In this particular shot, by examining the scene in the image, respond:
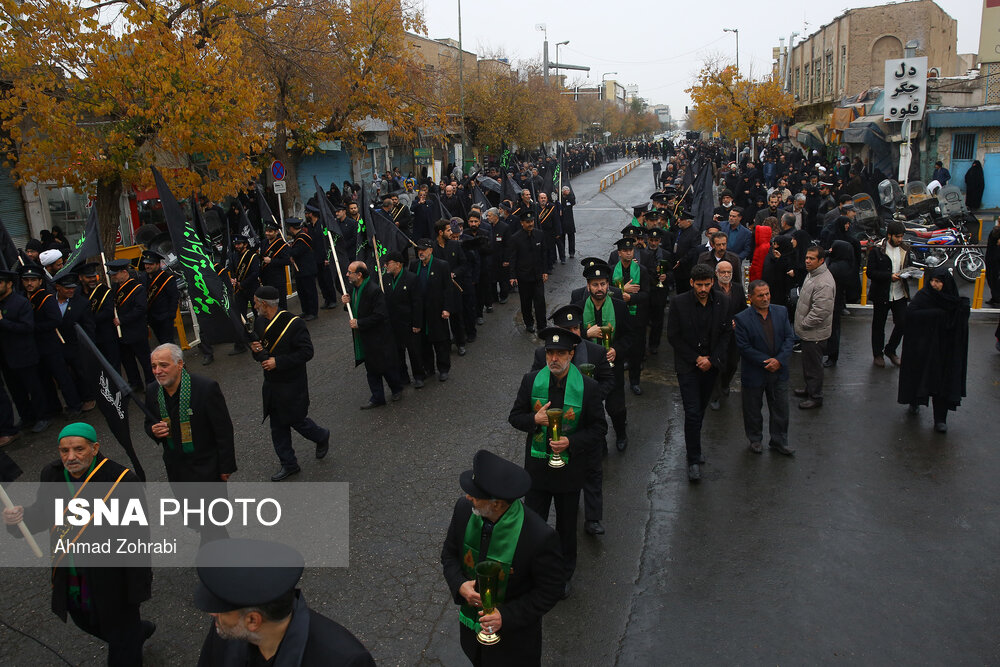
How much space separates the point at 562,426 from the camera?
202 inches

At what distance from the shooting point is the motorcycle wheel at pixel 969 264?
14023 mm

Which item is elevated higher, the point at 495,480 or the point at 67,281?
the point at 67,281

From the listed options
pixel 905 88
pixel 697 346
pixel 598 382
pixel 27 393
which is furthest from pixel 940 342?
pixel 905 88

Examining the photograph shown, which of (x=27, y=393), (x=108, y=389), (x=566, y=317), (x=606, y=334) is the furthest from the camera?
(x=27, y=393)

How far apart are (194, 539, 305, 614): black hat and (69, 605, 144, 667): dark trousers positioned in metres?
2.23

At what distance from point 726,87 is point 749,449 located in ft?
102

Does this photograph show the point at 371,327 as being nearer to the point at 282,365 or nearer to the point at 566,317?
the point at 282,365

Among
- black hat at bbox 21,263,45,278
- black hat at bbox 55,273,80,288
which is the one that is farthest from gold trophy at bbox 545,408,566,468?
black hat at bbox 21,263,45,278

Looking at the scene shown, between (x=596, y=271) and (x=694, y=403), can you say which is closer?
(x=694, y=403)

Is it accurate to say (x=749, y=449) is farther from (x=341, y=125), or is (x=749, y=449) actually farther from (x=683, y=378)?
(x=341, y=125)

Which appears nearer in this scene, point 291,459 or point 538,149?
point 291,459

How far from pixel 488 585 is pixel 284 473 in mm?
4621

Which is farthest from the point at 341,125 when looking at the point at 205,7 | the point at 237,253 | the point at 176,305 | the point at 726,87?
the point at 726,87

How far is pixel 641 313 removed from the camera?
A: 927cm
